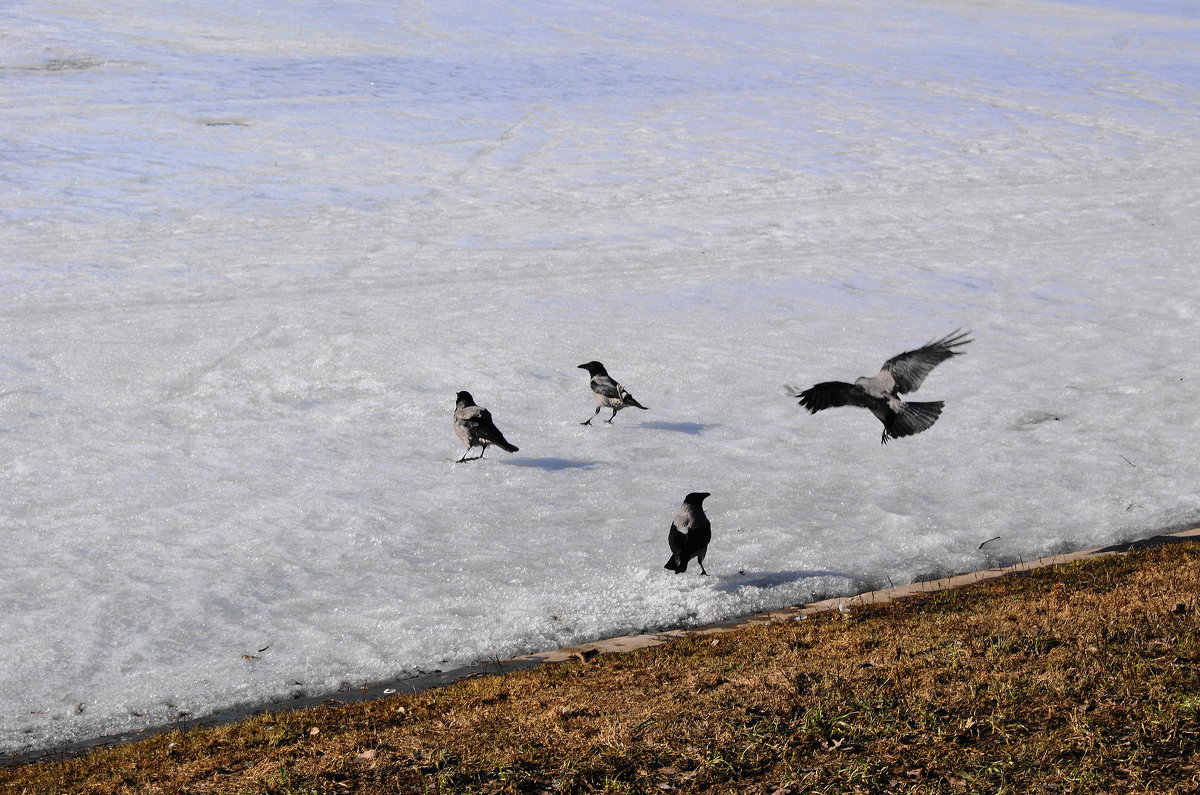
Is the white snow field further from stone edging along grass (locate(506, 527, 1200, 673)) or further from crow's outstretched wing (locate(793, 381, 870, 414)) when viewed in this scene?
crow's outstretched wing (locate(793, 381, 870, 414))

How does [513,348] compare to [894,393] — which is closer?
[894,393]

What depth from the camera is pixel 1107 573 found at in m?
8.12

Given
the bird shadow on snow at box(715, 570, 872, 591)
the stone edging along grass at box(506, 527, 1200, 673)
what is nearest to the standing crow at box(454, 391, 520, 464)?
the bird shadow on snow at box(715, 570, 872, 591)

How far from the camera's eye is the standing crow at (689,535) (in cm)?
843

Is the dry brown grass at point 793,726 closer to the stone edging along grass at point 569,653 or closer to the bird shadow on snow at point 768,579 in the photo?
the stone edging along grass at point 569,653

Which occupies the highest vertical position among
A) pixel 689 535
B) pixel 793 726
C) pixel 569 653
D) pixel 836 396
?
pixel 836 396

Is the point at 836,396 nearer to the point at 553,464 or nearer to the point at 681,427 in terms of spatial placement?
the point at 553,464

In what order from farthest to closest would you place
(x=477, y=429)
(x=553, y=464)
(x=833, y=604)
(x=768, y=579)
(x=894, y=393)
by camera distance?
(x=553, y=464) < (x=477, y=429) < (x=768, y=579) < (x=833, y=604) < (x=894, y=393)

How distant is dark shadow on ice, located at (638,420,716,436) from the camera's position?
1209 cm

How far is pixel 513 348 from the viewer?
1475 cm

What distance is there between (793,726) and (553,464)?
602cm

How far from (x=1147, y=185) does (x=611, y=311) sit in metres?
14.8

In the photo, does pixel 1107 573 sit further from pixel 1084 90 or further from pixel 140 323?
pixel 1084 90

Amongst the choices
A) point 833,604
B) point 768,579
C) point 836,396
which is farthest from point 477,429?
point 836,396
